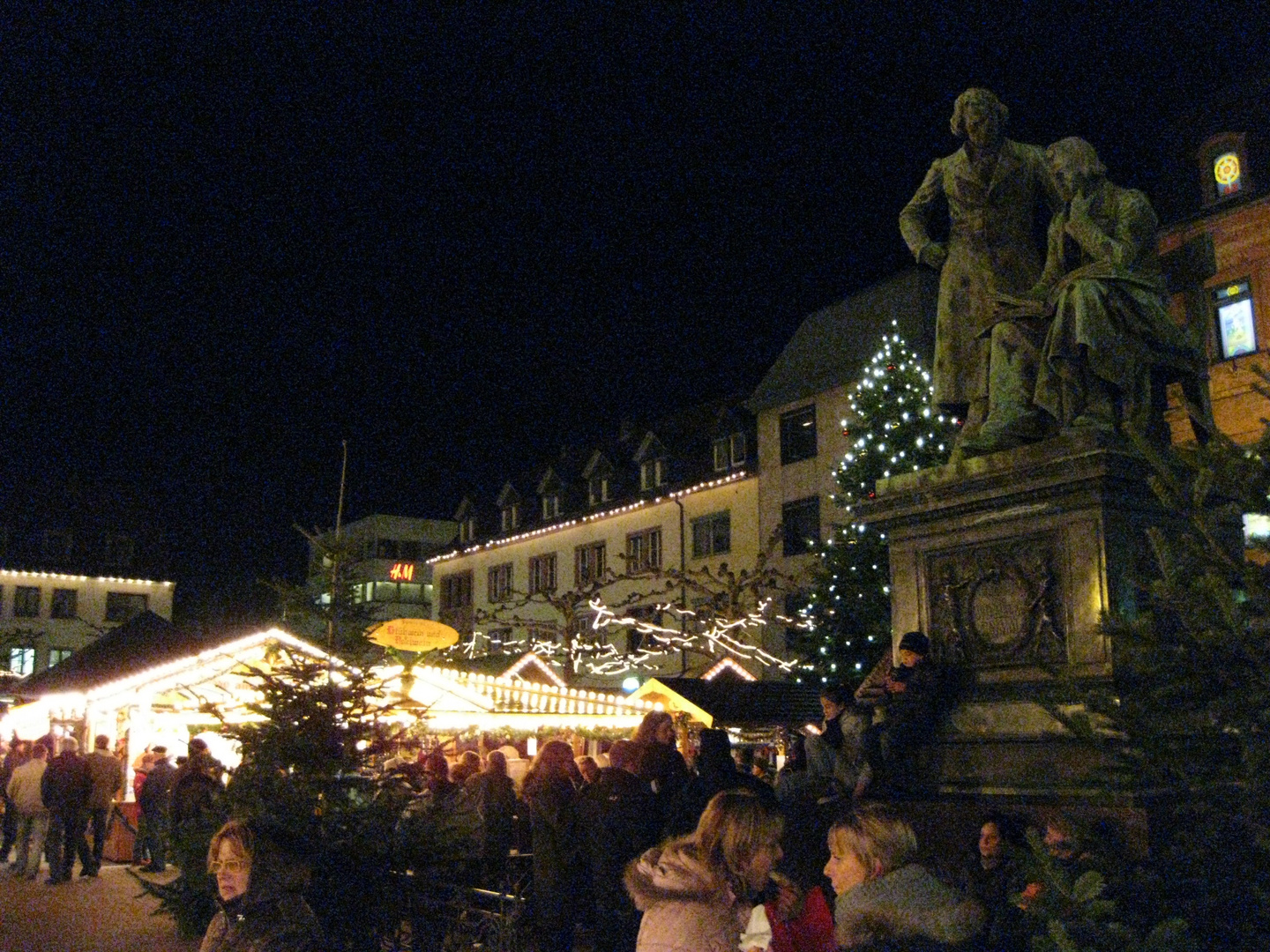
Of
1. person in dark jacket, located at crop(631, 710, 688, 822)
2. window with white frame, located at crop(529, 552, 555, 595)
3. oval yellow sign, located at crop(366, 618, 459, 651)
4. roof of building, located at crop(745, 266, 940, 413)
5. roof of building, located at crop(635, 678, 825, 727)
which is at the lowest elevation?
person in dark jacket, located at crop(631, 710, 688, 822)

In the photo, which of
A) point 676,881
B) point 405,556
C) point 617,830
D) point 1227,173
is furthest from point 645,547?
point 676,881

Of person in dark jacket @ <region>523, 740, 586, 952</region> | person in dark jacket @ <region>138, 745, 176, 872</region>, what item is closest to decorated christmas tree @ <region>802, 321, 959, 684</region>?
person in dark jacket @ <region>138, 745, 176, 872</region>

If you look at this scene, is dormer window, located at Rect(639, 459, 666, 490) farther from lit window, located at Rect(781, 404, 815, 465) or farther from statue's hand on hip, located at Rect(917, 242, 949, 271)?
statue's hand on hip, located at Rect(917, 242, 949, 271)

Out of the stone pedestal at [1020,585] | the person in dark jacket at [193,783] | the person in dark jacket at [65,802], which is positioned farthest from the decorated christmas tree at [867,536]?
the stone pedestal at [1020,585]

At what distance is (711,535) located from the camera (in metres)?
40.9

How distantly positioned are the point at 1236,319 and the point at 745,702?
572 inches

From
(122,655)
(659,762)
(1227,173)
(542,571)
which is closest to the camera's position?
(659,762)

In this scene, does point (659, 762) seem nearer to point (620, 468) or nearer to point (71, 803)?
point (71, 803)

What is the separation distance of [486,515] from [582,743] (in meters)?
27.4

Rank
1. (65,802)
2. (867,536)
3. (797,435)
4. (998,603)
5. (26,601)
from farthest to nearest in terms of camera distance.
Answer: (26,601)
(797,435)
(867,536)
(65,802)
(998,603)

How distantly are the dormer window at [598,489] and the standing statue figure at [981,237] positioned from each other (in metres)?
38.8

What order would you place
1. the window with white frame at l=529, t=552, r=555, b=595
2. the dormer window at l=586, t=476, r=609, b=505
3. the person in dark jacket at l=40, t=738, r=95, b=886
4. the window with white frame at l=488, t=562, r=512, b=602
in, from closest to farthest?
the person in dark jacket at l=40, t=738, r=95, b=886, the dormer window at l=586, t=476, r=609, b=505, the window with white frame at l=529, t=552, r=555, b=595, the window with white frame at l=488, t=562, r=512, b=602

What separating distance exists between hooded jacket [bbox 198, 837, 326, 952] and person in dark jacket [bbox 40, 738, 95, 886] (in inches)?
497

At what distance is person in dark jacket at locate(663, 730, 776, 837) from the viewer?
24.3 feet
